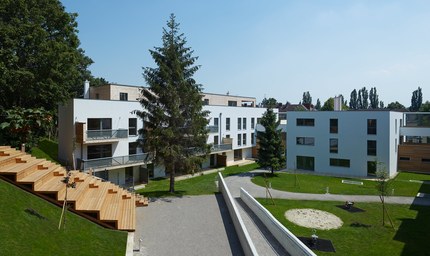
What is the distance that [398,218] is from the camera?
17672mm

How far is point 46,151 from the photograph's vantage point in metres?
A: 29.8

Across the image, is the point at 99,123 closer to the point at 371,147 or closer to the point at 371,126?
the point at 371,126

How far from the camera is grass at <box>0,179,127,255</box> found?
6.93 metres

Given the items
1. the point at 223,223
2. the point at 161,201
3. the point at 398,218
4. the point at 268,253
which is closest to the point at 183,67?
the point at 161,201

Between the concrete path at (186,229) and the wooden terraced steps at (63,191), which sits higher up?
the wooden terraced steps at (63,191)

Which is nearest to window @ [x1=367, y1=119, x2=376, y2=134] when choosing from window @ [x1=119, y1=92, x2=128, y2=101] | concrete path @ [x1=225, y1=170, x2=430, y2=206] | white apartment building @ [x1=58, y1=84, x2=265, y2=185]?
concrete path @ [x1=225, y1=170, x2=430, y2=206]

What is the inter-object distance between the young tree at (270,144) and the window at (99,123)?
14.8m

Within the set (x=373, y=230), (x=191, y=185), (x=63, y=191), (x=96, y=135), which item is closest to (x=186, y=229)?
(x=63, y=191)

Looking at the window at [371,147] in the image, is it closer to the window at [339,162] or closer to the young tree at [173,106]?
the window at [339,162]

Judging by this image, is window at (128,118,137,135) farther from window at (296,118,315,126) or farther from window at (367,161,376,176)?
window at (367,161,376,176)

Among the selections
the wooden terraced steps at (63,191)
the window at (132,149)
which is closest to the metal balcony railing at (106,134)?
the window at (132,149)

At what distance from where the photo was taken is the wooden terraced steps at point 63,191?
32.6ft

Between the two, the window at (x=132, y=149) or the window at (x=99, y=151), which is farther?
the window at (x=132, y=149)

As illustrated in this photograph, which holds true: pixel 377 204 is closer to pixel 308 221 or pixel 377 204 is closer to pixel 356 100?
pixel 308 221
